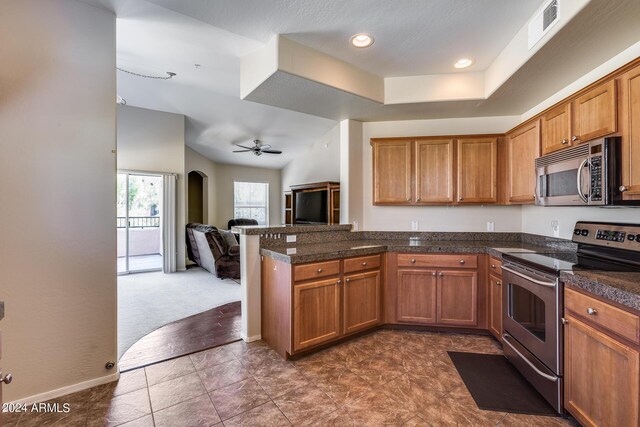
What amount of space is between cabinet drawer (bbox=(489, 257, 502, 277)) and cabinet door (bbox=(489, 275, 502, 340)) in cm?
5

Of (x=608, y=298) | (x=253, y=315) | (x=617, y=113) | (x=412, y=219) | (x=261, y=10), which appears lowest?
(x=253, y=315)

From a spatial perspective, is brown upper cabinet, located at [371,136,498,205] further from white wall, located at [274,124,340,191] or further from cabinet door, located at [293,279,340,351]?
white wall, located at [274,124,340,191]

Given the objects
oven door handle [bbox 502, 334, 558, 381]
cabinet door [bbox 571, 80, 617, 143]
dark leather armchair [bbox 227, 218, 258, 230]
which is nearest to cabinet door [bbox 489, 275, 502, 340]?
oven door handle [bbox 502, 334, 558, 381]

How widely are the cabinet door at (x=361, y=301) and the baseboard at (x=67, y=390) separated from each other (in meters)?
1.95

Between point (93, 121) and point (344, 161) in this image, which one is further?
point (344, 161)

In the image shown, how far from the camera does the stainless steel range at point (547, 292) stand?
1.85 meters

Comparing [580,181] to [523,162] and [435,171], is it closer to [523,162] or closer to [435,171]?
[523,162]

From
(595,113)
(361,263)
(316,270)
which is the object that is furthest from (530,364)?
(595,113)

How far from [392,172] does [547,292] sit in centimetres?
195

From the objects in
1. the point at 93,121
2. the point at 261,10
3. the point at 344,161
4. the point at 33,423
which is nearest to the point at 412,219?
the point at 344,161

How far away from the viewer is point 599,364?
5.08 feet

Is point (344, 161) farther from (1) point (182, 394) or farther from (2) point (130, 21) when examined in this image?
(1) point (182, 394)

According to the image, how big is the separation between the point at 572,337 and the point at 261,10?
9.78ft

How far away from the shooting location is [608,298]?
1.48 metres
